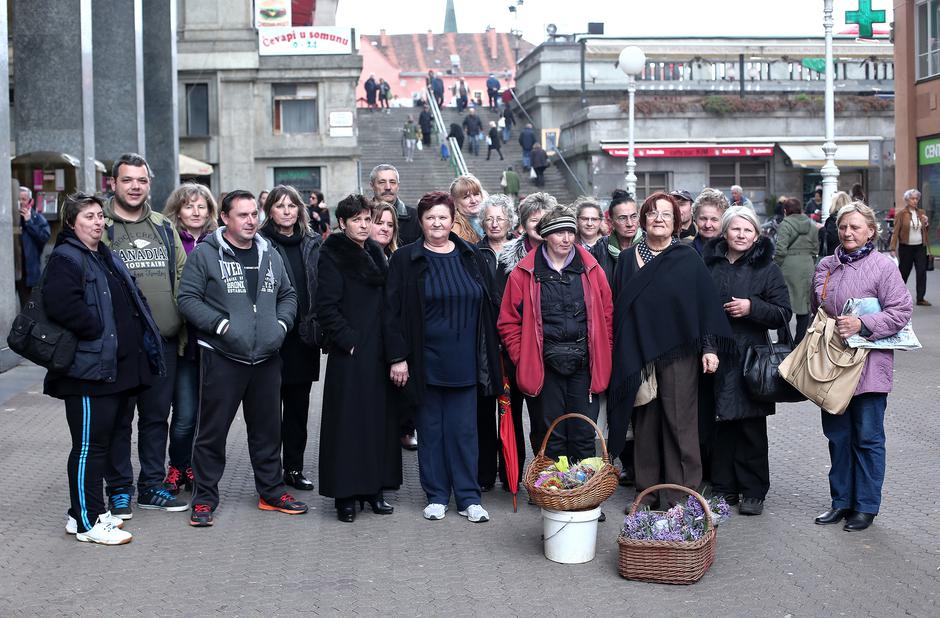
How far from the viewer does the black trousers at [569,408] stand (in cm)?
737

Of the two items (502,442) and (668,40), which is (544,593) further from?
(668,40)

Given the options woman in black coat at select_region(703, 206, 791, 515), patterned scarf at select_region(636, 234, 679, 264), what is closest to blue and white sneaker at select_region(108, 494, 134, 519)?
patterned scarf at select_region(636, 234, 679, 264)

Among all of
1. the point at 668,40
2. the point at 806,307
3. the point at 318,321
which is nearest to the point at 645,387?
the point at 318,321

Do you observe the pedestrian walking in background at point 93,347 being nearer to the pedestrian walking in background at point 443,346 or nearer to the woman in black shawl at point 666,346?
the pedestrian walking in background at point 443,346

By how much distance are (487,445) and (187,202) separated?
2.52 metres

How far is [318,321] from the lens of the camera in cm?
750

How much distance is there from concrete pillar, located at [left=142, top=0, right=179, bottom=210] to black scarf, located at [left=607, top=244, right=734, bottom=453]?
2062 cm

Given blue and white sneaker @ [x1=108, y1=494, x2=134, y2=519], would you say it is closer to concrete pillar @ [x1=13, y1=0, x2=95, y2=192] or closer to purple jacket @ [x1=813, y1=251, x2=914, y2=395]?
purple jacket @ [x1=813, y1=251, x2=914, y2=395]

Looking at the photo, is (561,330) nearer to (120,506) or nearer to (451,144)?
(120,506)

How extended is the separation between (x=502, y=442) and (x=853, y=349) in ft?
7.18

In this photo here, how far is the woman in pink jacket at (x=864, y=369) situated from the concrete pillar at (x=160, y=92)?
21.2 meters

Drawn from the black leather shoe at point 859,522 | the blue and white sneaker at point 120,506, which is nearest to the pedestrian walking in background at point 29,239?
the blue and white sneaker at point 120,506

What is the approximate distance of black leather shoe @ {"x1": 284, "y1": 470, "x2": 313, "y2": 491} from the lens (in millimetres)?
8352

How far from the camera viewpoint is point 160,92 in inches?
1049
